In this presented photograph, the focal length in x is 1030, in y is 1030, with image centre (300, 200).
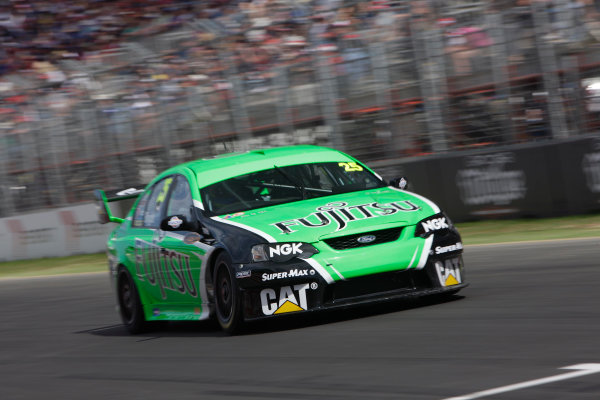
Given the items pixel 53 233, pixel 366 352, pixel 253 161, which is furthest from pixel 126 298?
pixel 53 233

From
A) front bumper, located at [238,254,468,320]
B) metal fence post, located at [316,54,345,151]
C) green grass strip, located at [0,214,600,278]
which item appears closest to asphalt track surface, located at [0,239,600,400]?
front bumper, located at [238,254,468,320]

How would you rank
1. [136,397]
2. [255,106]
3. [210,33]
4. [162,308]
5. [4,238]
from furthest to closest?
[4,238]
[210,33]
[255,106]
[162,308]
[136,397]

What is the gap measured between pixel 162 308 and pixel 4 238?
14901mm

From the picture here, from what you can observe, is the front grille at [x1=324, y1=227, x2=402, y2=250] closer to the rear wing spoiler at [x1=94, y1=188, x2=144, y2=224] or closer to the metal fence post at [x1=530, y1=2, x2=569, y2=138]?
the rear wing spoiler at [x1=94, y1=188, x2=144, y2=224]

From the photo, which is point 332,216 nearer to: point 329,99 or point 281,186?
point 281,186

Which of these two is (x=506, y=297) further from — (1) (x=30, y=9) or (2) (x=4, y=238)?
(1) (x=30, y=9)

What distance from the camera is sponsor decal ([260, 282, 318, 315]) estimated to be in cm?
679

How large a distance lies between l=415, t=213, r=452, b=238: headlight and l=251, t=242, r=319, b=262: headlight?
78cm

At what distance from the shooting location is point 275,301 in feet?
22.4

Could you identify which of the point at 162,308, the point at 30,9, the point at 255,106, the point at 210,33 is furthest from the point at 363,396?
the point at 30,9

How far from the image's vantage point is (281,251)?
679 centimetres

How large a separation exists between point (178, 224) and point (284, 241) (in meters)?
1.06

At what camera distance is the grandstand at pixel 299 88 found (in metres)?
14.1

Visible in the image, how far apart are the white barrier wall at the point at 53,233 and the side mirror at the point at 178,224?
41.8 ft
